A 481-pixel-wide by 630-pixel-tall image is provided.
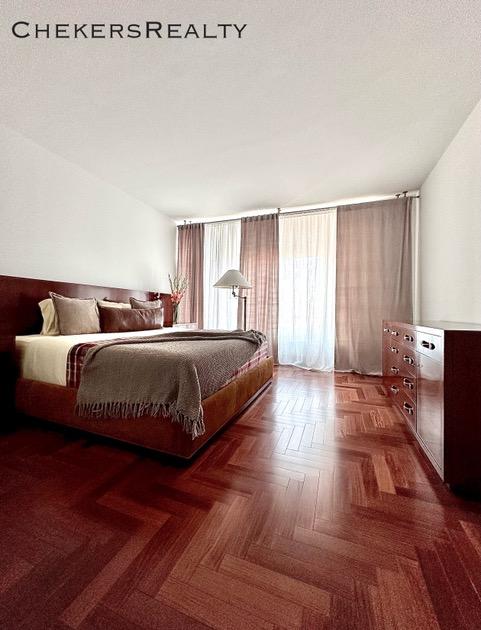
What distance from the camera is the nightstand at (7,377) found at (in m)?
2.02

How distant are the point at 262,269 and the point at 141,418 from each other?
3276 mm

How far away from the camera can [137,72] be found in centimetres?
182

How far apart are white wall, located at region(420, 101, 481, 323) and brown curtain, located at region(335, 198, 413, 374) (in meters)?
0.34

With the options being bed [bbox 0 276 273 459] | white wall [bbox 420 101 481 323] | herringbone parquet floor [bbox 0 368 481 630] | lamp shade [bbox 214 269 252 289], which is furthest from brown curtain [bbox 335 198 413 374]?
herringbone parquet floor [bbox 0 368 481 630]

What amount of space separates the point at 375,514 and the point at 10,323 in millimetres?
2958

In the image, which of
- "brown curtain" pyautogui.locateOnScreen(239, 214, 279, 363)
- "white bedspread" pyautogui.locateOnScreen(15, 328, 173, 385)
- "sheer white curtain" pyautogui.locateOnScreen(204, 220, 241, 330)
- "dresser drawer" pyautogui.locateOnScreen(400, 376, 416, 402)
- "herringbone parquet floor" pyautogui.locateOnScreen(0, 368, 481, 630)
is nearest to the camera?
"herringbone parquet floor" pyautogui.locateOnScreen(0, 368, 481, 630)

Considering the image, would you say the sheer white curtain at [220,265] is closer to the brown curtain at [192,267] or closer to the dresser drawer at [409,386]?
the brown curtain at [192,267]

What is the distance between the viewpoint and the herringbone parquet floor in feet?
2.62

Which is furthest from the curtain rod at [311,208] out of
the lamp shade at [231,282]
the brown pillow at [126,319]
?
the brown pillow at [126,319]

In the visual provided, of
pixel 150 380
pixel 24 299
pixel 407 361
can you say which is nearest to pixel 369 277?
pixel 407 361

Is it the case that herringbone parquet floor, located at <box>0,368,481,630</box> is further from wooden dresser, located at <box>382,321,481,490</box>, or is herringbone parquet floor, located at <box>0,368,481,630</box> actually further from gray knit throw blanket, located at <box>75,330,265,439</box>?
gray knit throw blanket, located at <box>75,330,265,439</box>

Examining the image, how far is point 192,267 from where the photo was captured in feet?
15.9

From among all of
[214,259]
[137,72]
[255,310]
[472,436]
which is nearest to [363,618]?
[472,436]

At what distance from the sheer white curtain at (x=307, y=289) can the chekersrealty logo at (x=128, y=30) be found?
2.87 metres
